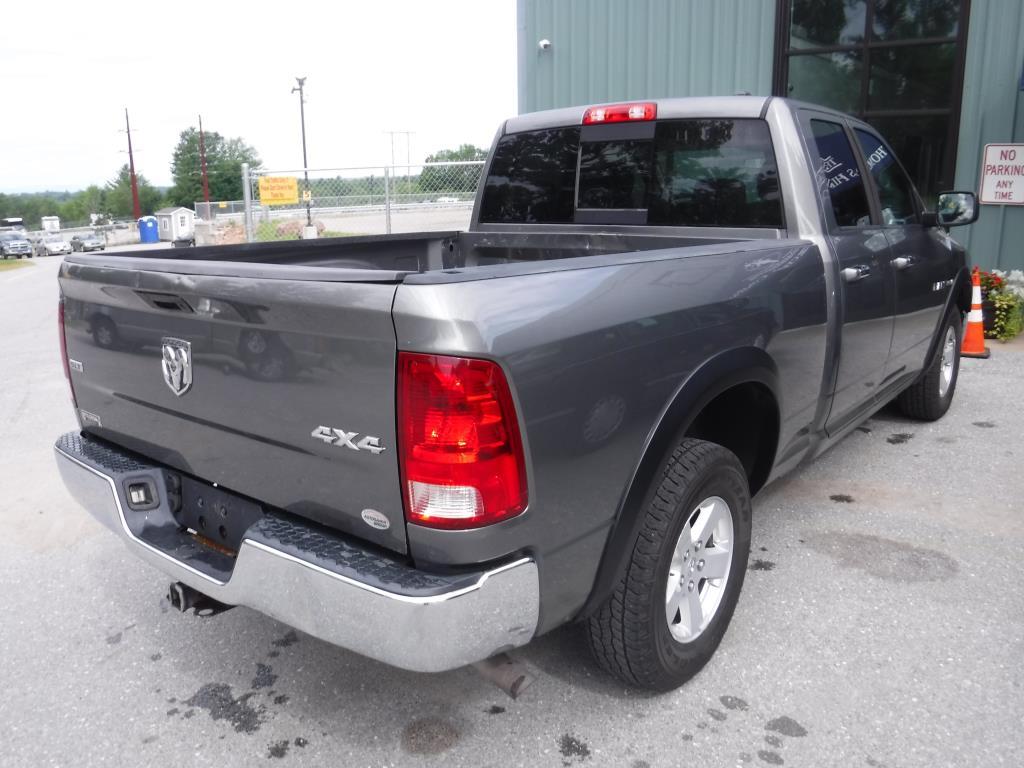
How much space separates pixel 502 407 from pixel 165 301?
1.10 metres

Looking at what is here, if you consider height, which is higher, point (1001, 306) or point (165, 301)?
point (165, 301)

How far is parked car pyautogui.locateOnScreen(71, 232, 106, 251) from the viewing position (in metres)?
43.1

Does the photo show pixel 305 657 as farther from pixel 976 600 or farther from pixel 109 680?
pixel 976 600

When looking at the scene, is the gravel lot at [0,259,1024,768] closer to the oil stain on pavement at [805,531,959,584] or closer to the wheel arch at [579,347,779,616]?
the oil stain on pavement at [805,531,959,584]

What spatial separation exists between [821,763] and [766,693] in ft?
1.09

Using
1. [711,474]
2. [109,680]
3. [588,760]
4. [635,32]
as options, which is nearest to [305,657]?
[109,680]

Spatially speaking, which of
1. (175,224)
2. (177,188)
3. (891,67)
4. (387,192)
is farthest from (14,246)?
(177,188)

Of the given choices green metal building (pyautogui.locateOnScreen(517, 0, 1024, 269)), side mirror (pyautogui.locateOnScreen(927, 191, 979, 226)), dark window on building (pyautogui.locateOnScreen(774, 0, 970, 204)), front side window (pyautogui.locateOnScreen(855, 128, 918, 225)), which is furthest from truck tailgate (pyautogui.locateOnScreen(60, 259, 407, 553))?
dark window on building (pyautogui.locateOnScreen(774, 0, 970, 204))

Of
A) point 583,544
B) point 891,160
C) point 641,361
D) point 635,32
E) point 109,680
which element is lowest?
point 109,680

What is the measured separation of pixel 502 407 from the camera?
1.85 m

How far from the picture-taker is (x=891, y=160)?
431 centimetres

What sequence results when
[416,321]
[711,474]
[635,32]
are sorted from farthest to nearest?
[635,32] → [711,474] → [416,321]

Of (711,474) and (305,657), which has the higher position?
(711,474)

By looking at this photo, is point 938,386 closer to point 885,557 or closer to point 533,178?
point 885,557
